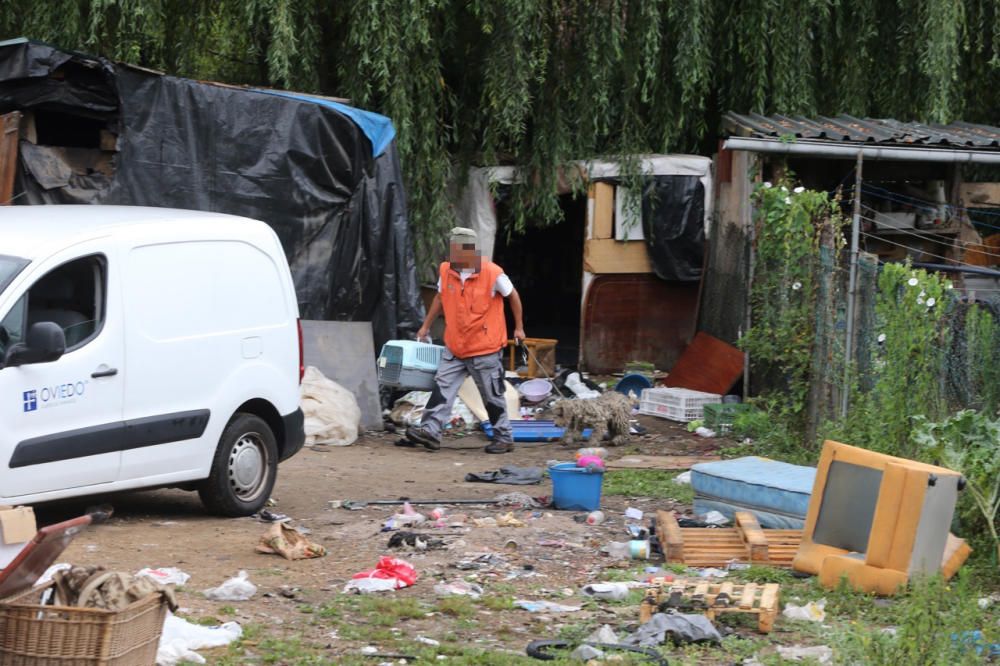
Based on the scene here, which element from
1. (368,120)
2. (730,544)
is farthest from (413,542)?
(368,120)

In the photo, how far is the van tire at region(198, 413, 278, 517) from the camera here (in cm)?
905

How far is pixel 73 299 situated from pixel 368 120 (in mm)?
6574

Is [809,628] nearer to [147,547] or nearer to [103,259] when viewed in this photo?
[147,547]

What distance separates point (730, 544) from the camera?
8477 mm

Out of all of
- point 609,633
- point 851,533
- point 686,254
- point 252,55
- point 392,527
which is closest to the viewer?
point 609,633

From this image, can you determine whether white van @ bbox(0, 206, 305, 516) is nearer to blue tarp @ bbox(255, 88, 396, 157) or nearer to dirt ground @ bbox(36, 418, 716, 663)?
dirt ground @ bbox(36, 418, 716, 663)

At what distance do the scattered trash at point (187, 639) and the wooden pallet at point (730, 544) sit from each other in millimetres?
3012

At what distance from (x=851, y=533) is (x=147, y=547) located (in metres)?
4.26

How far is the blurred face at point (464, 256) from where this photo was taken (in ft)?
41.6

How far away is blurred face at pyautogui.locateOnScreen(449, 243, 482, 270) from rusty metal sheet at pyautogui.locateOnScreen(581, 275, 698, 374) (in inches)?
185

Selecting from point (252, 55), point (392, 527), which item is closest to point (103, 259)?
point (392, 527)

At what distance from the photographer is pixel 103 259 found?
819 centimetres

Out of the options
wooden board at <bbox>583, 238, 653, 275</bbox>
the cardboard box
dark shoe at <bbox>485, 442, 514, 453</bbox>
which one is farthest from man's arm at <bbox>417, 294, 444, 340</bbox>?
the cardboard box

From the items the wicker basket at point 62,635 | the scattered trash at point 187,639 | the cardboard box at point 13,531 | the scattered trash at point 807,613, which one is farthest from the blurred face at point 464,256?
the wicker basket at point 62,635
